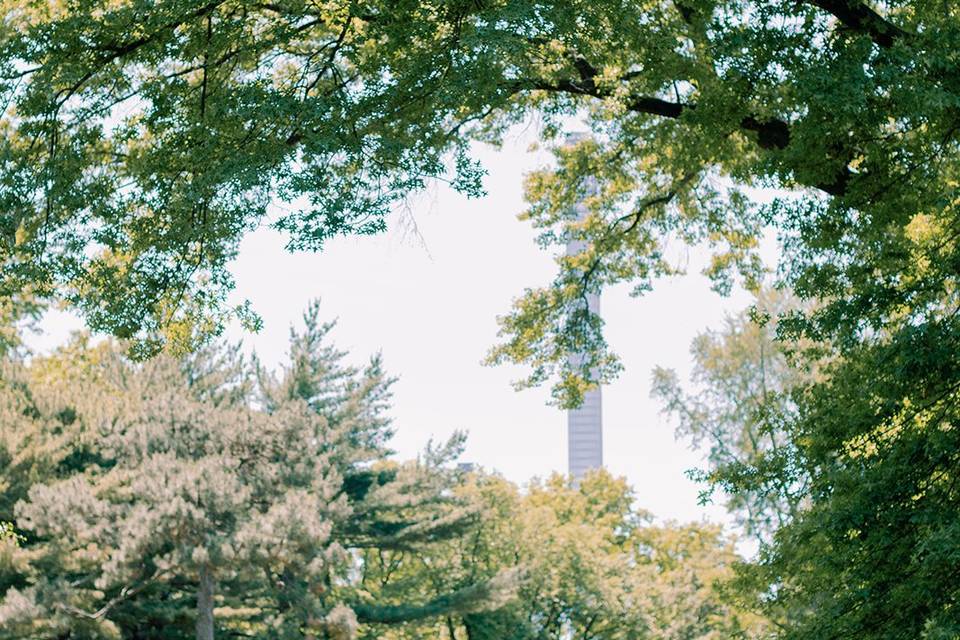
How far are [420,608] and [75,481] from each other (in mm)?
8301

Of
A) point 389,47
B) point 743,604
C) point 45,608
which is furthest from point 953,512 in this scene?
point 45,608

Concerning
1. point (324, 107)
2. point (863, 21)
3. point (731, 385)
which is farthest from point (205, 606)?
point (863, 21)

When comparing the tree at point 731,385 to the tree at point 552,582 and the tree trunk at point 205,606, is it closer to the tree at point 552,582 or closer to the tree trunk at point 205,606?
the tree at point 552,582

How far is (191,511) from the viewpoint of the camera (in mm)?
18828

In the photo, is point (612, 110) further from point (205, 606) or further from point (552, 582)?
point (552, 582)

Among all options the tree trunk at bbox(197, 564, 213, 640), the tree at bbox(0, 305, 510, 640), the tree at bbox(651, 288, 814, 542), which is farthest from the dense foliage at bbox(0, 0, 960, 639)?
the tree at bbox(651, 288, 814, 542)

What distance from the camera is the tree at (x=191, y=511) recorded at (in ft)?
62.1

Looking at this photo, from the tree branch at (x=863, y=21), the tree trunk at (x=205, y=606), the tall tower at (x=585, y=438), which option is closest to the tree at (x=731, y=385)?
the tree trunk at (x=205, y=606)

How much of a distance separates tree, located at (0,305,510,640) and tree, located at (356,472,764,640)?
1.85m

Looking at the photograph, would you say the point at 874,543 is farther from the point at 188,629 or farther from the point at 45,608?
the point at 188,629

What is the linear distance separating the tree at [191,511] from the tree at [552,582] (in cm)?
185

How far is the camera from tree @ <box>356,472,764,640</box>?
27906 millimetres

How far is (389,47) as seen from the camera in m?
9.52

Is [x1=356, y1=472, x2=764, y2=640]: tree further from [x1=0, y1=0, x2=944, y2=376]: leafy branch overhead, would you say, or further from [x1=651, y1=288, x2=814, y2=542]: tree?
[x1=0, y1=0, x2=944, y2=376]: leafy branch overhead
